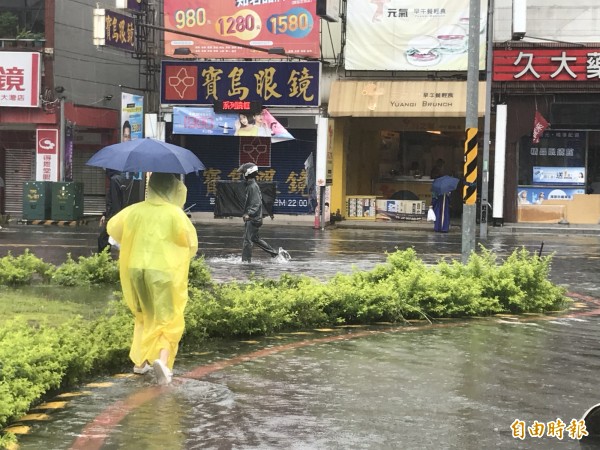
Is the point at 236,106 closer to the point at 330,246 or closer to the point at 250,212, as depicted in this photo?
the point at 330,246

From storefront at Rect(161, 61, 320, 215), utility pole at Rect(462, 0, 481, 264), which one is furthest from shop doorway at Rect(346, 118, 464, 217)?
utility pole at Rect(462, 0, 481, 264)

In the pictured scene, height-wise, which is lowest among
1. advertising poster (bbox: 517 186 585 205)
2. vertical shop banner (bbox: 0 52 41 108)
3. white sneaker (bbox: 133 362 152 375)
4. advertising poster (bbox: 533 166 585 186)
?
white sneaker (bbox: 133 362 152 375)

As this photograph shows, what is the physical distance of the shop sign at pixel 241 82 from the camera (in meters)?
33.7

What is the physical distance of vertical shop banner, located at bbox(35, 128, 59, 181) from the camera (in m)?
33.2

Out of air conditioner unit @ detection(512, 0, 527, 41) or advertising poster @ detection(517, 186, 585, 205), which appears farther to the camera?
advertising poster @ detection(517, 186, 585, 205)

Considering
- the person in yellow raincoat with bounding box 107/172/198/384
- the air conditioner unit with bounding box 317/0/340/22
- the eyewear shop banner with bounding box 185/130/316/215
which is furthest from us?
the eyewear shop banner with bounding box 185/130/316/215

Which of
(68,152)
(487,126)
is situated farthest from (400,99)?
(68,152)

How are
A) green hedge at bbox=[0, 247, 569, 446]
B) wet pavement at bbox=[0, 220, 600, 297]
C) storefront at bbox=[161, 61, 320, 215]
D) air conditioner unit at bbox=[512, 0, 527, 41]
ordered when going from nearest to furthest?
green hedge at bbox=[0, 247, 569, 446] → wet pavement at bbox=[0, 220, 600, 297] → air conditioner unit at bbox=[512, 0, 527, 41] → storefront at bbox=[161, 61, 320, 215]

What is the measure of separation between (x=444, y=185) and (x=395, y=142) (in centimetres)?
621

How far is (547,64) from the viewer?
31781mm

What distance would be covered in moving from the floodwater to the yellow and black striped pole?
→ 369cm

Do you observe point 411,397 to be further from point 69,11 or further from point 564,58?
point 69,11

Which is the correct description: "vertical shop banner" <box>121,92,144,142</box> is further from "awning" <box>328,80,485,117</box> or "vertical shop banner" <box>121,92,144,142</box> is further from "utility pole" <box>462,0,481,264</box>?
"utility pole" <box>462,0,481,264</box>

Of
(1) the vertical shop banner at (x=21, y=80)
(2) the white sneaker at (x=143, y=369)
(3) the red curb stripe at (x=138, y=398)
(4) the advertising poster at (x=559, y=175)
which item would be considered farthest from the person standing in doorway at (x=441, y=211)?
(2) the white sneaker at (x=143, y=369)
